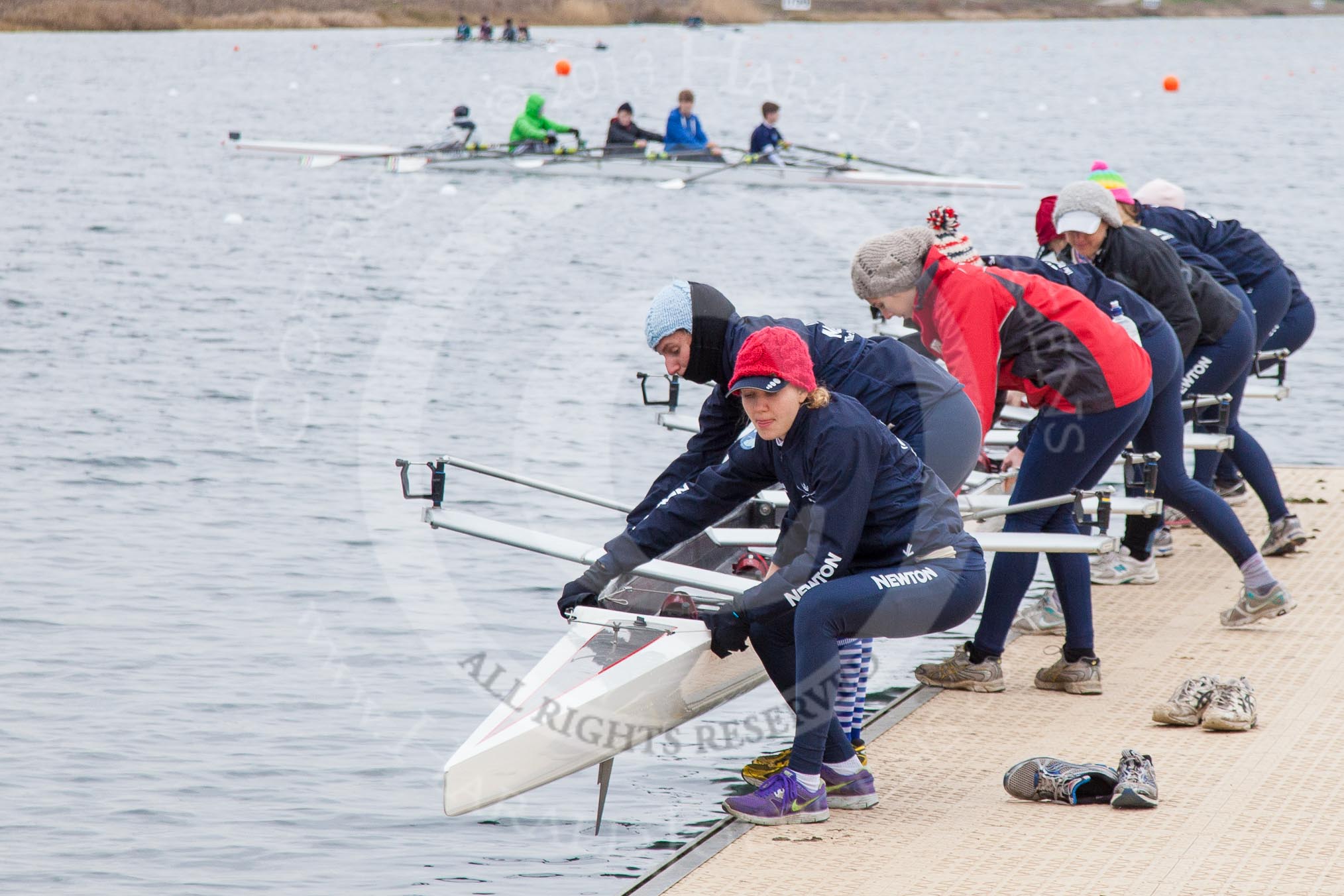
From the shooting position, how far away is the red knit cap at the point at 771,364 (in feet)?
14.0

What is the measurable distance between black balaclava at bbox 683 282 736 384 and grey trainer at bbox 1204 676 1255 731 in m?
2.10

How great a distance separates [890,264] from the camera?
5020mm

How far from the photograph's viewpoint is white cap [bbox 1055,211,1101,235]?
244 inches

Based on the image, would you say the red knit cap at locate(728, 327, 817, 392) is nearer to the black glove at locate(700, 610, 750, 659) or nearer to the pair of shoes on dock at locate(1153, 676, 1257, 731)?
the black glove at locate(700, 610, 750, 659)

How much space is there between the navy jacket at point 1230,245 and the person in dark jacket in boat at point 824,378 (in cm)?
310

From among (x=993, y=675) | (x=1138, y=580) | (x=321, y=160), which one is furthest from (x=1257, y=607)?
(x=321, y=160)

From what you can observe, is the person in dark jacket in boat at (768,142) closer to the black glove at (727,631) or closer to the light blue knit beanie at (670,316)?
the light blue knit beanie at (670,316)

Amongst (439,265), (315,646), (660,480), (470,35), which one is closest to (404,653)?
(315,646)

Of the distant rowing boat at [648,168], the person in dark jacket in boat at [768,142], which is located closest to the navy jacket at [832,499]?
the distant rowing boat at [648,168]

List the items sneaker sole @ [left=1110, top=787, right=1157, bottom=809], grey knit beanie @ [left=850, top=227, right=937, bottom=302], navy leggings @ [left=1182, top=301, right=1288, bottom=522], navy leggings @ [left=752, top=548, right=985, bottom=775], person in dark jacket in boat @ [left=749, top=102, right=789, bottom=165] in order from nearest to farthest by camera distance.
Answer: navy leggings @ [left=752, top=548, right=985, bottom=775] → sneaker sole @ [left=1110, top=787, right=1157, bottom=809] → grey knit beanie @ [left=850, top=227, right=937, bottom=302] → navy leggings @ [left=1182, top=301, right=1288, bottom=522] → person in dark jacket in boat @ [left=749, top=102, right=789, bottom=165]

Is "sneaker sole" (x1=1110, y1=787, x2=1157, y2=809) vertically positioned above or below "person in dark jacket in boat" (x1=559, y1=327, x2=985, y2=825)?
below

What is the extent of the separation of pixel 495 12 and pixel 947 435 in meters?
61.9

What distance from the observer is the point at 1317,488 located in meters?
8.78

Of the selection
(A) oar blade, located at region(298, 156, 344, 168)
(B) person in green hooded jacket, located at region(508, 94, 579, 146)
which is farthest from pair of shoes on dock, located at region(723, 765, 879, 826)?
(A) oar blade, located at region(298, 156, 344, 168)
